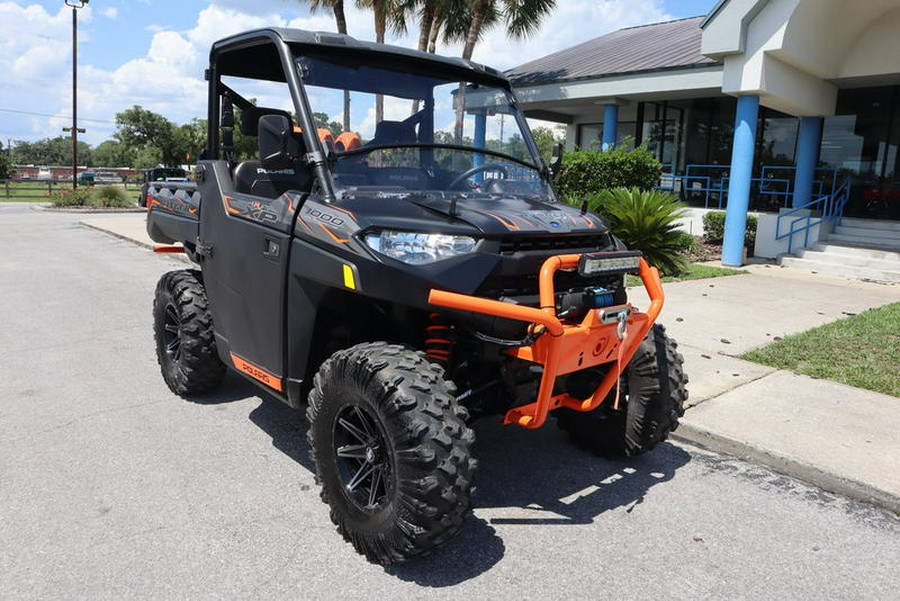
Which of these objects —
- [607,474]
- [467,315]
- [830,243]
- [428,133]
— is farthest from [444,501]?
[830,243]

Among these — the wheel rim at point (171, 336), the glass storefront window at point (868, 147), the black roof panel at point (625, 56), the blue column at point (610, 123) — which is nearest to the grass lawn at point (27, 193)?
the black roof panel at point (625, 56)

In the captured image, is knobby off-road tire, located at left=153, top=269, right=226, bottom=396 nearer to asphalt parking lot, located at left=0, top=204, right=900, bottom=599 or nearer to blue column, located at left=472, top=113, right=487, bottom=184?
asphalt parking lot, located at left=0, top=204, right=900, bottom=599

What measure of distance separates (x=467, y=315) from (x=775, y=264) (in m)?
12.3

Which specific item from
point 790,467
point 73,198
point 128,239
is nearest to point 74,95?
point 73,198

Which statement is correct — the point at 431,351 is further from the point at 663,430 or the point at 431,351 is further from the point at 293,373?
the point at 663,430

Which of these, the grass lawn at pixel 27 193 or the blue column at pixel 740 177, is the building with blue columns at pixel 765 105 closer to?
the blue column at pixel 740 177

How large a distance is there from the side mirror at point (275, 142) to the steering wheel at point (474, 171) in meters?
0.92

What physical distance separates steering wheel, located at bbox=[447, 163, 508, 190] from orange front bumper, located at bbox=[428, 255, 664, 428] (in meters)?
1.01

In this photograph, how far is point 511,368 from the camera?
328cm

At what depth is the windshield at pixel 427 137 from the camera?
3.56 meters

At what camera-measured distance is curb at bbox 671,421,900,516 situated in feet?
12.3

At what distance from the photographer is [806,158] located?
15.3m

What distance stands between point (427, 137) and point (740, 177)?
34.6 feet

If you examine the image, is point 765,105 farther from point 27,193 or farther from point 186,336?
point 27,193
